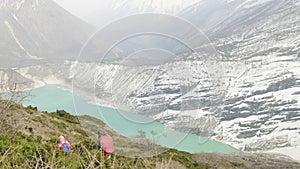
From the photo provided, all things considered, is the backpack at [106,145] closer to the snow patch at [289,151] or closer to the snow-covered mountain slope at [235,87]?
the snow-covered mountain slope at [235,87]

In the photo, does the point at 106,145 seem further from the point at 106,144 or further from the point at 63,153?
the point at 63,153

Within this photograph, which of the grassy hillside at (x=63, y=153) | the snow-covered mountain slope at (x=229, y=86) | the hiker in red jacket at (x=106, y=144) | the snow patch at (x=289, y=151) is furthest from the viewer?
the snow patch at (x=289, y=151)

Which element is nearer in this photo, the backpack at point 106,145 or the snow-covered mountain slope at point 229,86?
the backpack at point 106,145

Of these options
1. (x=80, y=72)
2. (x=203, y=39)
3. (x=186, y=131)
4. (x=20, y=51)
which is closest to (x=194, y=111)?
(x=186, y=131)

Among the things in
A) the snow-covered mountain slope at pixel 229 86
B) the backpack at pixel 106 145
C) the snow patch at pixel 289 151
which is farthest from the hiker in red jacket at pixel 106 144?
the snow patch at pixel 289 151

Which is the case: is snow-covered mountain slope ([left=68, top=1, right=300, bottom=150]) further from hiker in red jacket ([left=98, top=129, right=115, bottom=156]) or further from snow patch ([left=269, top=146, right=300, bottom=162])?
snow patch ([left=269, top=146, right=300, bottom=162])

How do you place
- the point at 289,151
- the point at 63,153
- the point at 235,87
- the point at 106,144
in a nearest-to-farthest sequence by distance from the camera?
the point at 63,153 < the point at 106,144 < the point at 289,151 < the point at 235,87

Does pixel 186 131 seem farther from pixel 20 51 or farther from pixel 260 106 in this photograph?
pixel 20 51

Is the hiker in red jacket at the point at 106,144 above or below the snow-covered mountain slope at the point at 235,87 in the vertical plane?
below

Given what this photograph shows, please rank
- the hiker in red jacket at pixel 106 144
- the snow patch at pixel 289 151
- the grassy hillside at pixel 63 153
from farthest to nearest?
the snow patch at pixel 289 151, the hiker in red jacket at pixel 106 144, the grassy hillside at pixel 63 153

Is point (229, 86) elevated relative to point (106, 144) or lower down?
elevated

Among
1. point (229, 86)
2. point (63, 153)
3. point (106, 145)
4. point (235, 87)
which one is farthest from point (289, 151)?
point (63, 153)
